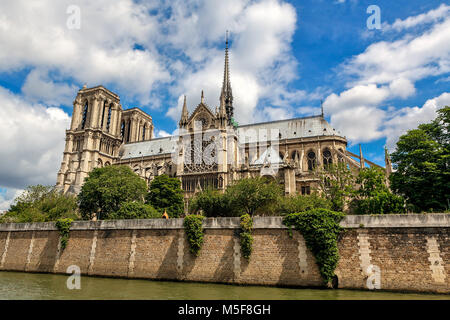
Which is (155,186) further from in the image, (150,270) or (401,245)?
(401,245)

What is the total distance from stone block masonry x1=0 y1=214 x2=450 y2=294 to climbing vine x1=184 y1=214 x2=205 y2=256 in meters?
0.36

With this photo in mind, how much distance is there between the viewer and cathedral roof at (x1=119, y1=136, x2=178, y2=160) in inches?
2464

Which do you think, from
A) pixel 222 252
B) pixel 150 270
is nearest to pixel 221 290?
pixel 222 252

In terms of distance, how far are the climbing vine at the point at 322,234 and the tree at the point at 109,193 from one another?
74.9 feet

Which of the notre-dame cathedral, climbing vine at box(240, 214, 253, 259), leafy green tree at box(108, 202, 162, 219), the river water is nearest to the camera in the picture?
the river water

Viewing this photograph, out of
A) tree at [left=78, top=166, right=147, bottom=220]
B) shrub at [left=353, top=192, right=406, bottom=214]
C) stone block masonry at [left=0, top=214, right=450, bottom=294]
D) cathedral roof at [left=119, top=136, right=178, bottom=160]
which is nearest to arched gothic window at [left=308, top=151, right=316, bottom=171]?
shrub at [left=353, top=192, right=406, bottom=214]

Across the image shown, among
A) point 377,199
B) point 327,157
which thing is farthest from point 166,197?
point 327,157

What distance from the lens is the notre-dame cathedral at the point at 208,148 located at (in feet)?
136

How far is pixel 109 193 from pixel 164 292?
21203 millimetres

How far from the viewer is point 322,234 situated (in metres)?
16.0

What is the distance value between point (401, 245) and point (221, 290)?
365 inches

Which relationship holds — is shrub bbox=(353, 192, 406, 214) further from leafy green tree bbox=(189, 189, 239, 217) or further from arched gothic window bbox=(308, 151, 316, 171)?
arched gothic window bbox=(308, 151, 316, 171)

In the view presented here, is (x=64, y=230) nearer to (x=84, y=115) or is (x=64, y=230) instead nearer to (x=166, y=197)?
(x=166, y=197)

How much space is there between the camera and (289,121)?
5266 cm
